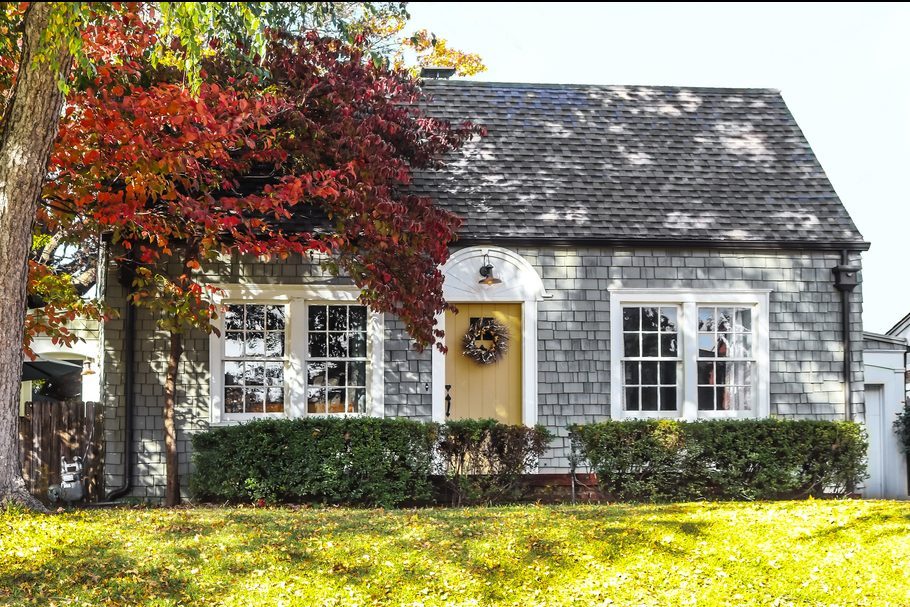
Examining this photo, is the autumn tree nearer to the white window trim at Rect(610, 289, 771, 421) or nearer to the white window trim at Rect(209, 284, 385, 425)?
the white window trim at Rect(209, 284, 385, 425)

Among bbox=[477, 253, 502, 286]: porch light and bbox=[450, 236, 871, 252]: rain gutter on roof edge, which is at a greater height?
bbox=[450, 236, 871, 252]: rain gutter on roof edge

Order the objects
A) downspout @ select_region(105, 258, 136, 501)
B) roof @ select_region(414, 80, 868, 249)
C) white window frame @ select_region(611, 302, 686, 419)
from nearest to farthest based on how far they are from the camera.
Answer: downspout @ select_region(105, 258, 136, 501)
white window frame @ select_region(611, 302, 686, 419)
roof @ select_region(414, 80, 868, 249)

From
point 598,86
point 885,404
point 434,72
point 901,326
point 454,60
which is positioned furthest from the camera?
point 454,60

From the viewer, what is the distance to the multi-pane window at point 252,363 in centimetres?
1282

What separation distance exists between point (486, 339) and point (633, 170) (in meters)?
3.14

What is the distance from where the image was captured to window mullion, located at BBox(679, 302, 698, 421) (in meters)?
13.2

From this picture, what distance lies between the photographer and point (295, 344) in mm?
12820

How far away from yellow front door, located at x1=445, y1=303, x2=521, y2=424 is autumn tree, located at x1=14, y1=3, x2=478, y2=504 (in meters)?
1.60

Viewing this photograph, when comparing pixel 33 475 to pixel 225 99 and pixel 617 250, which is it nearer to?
pixel 225 99

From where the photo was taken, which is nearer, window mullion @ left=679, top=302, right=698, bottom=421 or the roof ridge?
window mullion @ left=679, top=302, right=698, bottom=421

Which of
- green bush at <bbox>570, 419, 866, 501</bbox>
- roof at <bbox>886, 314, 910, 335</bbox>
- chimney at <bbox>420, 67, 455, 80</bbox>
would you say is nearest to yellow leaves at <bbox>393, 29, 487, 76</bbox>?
chimney at <bbox>420, 67, 455, 80</bbox>

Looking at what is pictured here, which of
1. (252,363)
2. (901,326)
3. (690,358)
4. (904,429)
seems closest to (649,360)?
(690,358)

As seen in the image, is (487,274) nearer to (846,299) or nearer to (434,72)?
(846,299)

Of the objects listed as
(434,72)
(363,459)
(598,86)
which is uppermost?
(434,72)
